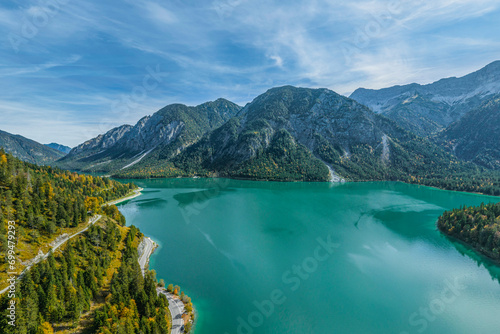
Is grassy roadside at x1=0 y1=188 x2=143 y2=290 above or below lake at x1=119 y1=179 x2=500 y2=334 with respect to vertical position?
above

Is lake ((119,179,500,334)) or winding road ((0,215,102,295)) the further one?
lake ((119,179,500,334))

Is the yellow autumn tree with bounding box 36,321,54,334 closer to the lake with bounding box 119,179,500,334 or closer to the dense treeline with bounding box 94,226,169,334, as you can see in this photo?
the dense treeline with bounding box 94,226,169,334

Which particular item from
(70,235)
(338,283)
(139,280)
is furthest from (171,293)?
Answer: (338,283)

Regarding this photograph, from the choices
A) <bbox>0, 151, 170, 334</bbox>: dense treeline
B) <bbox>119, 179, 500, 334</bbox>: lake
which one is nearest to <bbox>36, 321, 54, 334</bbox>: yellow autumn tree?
<bbox>0, 151, 170, 334</bbox>: dense treeline

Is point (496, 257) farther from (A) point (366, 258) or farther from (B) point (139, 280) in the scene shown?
(B) point (139, 280)

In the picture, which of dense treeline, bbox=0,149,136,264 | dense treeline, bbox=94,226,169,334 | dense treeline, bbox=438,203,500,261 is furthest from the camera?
dense treeline, bbox=438,203,500,261

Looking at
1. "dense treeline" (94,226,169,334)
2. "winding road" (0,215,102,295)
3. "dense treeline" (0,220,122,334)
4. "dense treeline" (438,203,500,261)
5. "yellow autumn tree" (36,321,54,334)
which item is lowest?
"dense treeline" (438,203,500,261)

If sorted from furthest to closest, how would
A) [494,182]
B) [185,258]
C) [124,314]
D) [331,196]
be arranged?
[494,182] → [331,196] → [185,258] → [124,314]
